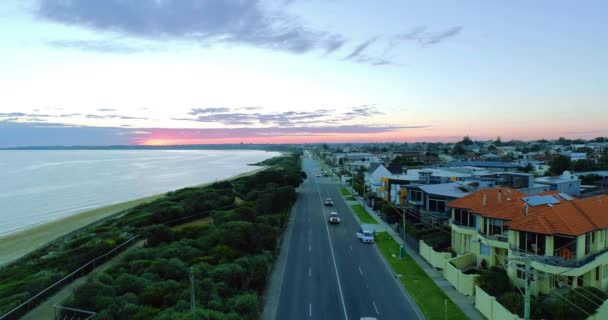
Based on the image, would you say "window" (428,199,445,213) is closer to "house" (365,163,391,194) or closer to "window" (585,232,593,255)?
"window" (585,232,593,255)

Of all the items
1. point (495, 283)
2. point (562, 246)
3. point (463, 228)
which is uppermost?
point (562, 246)

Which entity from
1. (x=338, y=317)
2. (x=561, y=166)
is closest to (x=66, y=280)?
(x=338, y=317)

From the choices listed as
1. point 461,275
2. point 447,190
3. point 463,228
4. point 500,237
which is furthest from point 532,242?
point 447,190

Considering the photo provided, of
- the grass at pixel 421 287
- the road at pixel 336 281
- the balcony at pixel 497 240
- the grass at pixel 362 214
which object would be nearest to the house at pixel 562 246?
the balcony at pixel 497 240

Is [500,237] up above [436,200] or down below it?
below

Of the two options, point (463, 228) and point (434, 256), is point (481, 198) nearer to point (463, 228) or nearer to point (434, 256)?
point (463, 228)

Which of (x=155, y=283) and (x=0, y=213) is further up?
(x=155, y=283)

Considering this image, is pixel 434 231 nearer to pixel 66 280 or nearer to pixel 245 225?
pixel 245 225
